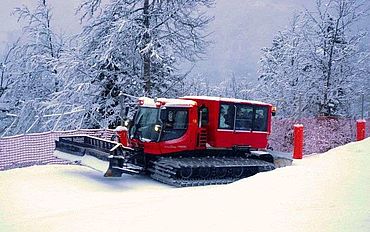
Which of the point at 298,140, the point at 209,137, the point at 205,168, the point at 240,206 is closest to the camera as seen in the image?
the point at 240,206

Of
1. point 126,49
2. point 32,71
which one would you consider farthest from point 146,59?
point 32,71

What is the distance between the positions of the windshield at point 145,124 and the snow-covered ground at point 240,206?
2.79 meters

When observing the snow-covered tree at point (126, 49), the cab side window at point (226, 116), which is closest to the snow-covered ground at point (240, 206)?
the cab side window at point (226, 116)

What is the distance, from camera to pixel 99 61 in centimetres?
1983

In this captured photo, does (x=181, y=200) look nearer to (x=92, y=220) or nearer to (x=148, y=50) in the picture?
(x=92, y=220)

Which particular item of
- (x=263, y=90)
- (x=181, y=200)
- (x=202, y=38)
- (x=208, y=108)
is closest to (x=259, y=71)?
(x=263, y=90)

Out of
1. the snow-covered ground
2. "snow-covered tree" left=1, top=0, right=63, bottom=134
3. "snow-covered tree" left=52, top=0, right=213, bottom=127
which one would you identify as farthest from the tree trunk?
the snow-covered ground

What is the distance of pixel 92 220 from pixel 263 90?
25.6 metres

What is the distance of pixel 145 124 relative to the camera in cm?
1353

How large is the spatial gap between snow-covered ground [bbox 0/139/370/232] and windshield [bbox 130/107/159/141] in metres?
2.79

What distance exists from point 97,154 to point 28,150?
8.61ft

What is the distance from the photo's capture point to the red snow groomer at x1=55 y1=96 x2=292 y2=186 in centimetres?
1262

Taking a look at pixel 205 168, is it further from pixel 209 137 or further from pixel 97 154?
pixel 97 154

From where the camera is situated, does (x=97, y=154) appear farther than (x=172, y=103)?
No
